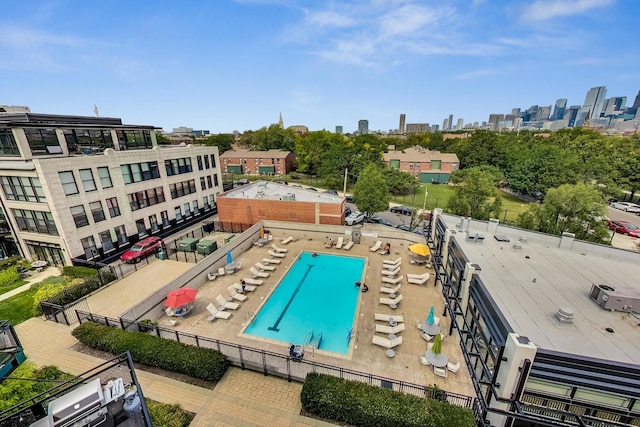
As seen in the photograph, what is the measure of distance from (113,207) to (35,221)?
5.17 metres

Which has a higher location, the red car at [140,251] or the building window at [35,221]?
the building window at [35,221]

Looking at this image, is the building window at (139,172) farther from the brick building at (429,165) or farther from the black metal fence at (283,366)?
the brick building at (429,165)

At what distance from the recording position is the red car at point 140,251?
76.2ft

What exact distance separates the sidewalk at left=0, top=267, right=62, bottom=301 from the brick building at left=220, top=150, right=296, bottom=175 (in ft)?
167

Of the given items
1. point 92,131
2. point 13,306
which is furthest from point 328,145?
point 13,306

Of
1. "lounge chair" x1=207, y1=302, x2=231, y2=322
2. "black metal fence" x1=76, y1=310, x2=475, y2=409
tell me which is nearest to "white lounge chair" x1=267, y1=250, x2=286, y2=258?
"lounge chair" x1=207, y1=302, x2=231, y2=322

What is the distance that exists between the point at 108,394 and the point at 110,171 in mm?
25039

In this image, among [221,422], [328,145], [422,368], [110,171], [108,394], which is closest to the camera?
[108,394]

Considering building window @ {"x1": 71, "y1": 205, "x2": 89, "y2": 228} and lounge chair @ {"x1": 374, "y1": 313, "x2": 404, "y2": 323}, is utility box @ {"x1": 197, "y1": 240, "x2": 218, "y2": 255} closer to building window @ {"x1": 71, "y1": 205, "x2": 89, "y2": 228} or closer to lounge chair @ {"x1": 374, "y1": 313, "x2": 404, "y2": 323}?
building window @ {"x1": 71, "y1": 205, "x2": 89, "y2": 228}

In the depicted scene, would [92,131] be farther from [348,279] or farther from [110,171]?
[348,279]

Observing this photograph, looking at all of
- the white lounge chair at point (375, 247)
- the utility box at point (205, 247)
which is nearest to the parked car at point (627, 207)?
the white lounge chair at point (375, 247)

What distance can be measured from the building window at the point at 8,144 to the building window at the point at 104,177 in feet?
16.7

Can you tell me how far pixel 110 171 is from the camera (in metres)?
24.5

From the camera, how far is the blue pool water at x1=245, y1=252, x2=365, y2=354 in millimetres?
15727
